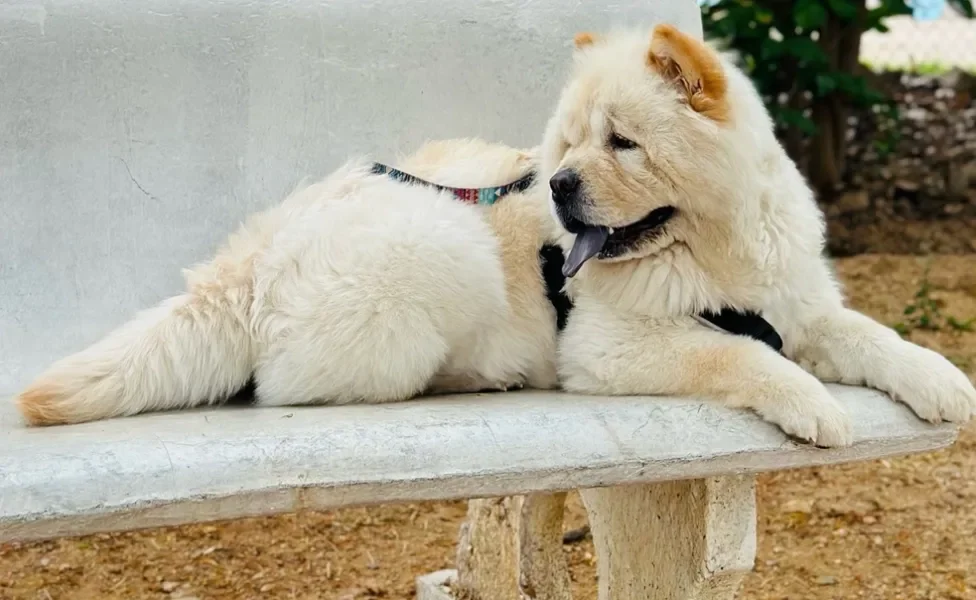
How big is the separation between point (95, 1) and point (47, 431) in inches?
58.0

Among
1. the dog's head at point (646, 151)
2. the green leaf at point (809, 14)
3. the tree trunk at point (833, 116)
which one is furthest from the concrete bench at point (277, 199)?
the tree trunk at point (833, 116)

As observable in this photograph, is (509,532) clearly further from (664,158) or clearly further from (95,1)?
(95,1)

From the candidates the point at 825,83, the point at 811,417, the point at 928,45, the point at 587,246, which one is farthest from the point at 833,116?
the point at 811,417

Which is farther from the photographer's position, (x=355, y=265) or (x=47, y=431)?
(x=355, y=265)

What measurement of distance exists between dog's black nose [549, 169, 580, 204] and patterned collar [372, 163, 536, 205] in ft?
1.20

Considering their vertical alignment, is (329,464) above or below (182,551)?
above

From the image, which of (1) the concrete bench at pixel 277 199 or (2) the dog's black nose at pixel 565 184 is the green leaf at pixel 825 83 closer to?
(1) the concrete bench at pixel 277 199

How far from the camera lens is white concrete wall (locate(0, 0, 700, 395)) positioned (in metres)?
2.94

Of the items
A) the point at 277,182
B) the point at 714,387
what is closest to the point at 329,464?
the point at 714,387

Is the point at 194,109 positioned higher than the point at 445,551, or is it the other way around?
the point at 194,109

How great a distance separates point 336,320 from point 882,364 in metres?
1.21

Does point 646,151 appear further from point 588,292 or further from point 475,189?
point 475,189

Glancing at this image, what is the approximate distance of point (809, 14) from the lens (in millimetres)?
5336

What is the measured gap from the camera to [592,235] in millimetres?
2371
